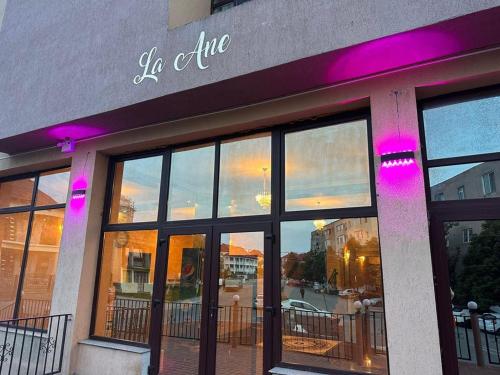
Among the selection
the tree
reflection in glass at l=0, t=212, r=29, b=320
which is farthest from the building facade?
reflection in glass at l=0, t=212, r=29, b=320

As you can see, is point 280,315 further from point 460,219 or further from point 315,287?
point 460,219

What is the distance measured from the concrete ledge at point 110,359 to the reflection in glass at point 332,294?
194 cm

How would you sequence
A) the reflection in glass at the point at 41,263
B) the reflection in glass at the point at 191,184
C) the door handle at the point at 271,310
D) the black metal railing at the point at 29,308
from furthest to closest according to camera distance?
the reflection in glass at the point at 41,263, the black metal railing at the point at 29,308, the reflection in glass at the point at 191,184, the door handle at the point at 271,310

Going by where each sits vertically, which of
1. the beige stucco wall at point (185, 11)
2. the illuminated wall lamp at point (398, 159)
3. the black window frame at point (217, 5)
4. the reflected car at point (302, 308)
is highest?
the black window frame at point (217, 5)

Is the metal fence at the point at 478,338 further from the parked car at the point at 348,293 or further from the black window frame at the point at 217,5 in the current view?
the black window frame at the point at 217,5

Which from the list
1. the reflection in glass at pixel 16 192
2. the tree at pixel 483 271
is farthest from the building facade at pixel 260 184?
the reflection in glass at pixel 16 192

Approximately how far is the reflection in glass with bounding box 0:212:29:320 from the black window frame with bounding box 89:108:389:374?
82.8 inches

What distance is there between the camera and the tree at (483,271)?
3.14m

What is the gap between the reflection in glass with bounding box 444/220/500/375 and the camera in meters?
3.12

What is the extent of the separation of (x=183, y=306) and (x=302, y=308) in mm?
1612

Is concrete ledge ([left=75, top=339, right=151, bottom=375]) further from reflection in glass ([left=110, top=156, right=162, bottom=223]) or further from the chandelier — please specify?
the chandelier

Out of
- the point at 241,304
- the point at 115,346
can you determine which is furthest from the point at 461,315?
the point at 115,346

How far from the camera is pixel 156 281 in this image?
191 inches

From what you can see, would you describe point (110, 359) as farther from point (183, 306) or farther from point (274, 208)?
point (274, 208)
